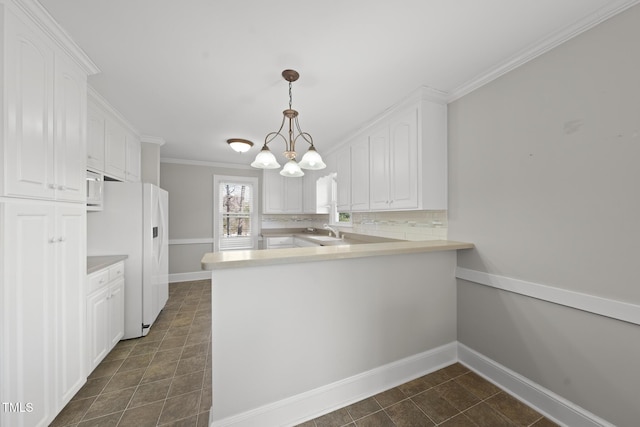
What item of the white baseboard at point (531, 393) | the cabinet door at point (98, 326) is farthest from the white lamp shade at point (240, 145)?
the white baseboard at point (531, 393)

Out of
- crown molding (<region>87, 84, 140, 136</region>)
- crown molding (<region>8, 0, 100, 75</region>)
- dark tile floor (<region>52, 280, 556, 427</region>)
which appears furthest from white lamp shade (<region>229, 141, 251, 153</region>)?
dark tile floor (<region>52, 280, 556, 427</region>)

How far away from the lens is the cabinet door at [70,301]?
1.48 m

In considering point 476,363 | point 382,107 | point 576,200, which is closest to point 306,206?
point 382,107

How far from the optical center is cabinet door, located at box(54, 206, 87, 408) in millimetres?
1484

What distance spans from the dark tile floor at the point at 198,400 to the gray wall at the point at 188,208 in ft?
8.17

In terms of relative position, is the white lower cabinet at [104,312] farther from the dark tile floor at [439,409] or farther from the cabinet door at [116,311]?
the dark tile floor at [439,409]

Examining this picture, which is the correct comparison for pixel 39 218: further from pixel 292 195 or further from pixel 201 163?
pixel 292 195

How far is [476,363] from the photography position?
198 cm

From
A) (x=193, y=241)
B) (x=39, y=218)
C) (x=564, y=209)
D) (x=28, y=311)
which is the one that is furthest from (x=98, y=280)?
(x=564, y=209)

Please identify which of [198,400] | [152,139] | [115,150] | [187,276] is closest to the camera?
[198,400]

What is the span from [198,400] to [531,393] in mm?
2355

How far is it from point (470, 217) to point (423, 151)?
72 centimetres

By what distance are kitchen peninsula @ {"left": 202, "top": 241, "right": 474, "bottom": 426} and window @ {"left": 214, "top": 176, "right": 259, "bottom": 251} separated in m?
3.74

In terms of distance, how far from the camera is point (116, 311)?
7.59 ft
